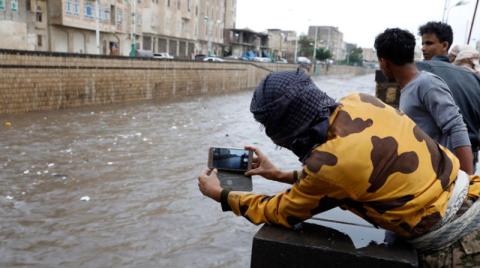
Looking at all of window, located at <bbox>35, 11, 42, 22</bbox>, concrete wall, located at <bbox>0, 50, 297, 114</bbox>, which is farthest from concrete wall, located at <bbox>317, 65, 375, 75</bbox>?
window, located at <bbox>35, 11, 42, 22</bbox>

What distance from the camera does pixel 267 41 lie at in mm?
76875

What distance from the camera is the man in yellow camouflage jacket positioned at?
1.50m

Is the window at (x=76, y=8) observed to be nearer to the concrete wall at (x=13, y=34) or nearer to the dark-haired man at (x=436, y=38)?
the concrete wall at (x=13, y=34)

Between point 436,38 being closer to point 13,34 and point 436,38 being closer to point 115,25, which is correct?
point 13,34

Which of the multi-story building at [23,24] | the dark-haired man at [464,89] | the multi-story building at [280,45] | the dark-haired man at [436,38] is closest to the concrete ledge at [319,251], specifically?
the dark-haired man at [464,89]

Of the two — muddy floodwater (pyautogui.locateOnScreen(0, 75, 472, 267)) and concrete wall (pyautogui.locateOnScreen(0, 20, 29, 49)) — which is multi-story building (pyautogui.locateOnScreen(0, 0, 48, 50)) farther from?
muddy floodwater (pyautogui.locateOnScreen(0, 75, 472, 267))

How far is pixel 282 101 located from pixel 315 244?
573 mm

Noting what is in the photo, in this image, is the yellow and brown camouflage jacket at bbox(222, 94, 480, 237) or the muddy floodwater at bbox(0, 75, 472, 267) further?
the muddy floodwater at bbox(0, 75, 472, 267)

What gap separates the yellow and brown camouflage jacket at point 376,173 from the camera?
58.7 inches

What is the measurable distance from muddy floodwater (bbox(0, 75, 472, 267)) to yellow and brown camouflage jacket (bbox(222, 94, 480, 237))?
299 millimetres

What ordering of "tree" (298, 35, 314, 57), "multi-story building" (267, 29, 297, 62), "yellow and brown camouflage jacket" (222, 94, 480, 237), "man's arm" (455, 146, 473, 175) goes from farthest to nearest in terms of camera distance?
1. "tree" (298, 35, 314, 57)
2. "multi-story building" (267, 29, 297, 62)
3. "man's arm" (455, 146, 473, 175)
4. "yellow and brown camouflage jacket" (222, 94, 480, 237)

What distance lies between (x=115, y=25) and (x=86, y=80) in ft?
68.8

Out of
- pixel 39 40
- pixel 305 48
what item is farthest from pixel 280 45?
pixel 39 40

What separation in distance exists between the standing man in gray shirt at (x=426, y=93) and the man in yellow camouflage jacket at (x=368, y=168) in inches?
29.7
